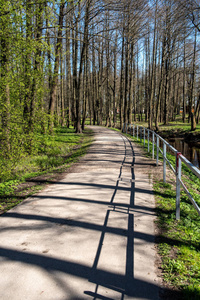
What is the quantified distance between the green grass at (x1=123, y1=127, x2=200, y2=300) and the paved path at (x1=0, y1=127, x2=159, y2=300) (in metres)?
0.18

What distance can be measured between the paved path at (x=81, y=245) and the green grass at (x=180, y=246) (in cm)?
18

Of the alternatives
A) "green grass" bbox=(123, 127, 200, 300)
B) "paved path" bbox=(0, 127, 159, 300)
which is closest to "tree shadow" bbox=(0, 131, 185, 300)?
"paved path" bbox=(0, 127, 159, 300)

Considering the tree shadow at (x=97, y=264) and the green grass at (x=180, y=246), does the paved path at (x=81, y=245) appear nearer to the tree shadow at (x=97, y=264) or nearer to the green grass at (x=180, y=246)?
the tree shadow at (x=97, y=264)

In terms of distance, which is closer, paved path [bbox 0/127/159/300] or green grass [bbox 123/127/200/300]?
paved path [bbox 0/127/159/300]

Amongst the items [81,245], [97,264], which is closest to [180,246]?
[97,264]

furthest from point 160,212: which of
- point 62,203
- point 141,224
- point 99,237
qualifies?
point 62,203

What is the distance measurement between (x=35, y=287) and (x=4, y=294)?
0.33m

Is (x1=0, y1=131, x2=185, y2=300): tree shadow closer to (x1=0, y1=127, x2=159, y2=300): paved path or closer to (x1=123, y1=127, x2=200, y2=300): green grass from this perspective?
(x1=0, y1=127, x2=159, y2=300): paved path

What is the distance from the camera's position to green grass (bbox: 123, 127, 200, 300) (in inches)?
117

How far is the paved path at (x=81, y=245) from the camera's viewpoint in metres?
2.87

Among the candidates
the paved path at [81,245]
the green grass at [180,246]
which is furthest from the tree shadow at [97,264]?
the green grass at [180,246]

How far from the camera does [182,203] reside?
5.66 metres

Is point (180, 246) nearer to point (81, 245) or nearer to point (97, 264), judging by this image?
point (97, 264)

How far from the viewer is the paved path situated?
287 cm
